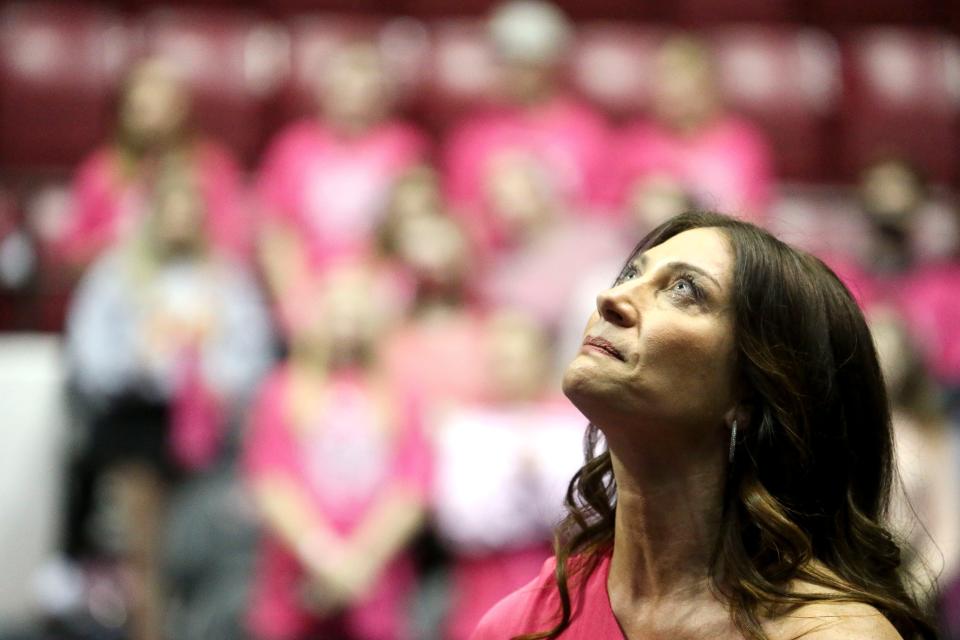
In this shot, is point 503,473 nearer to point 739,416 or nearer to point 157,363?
point 157,363

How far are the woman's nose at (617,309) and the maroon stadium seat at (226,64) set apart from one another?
287 cm

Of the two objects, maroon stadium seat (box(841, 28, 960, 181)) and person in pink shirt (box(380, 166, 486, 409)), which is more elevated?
maroon stadium seat (box(841, 28, 960, 181))

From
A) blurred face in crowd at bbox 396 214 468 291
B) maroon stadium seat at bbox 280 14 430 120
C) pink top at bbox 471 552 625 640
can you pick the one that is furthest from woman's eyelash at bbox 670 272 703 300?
maroon stadium seat at bbox 280 14 430 120

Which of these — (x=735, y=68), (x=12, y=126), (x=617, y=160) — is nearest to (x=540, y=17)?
(x=617, y=160)

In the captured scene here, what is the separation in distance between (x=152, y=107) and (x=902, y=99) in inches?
90.3

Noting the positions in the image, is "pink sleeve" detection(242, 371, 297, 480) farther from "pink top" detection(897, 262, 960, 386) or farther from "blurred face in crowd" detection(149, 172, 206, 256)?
"pink top" detection(897, 262, 960, 386)

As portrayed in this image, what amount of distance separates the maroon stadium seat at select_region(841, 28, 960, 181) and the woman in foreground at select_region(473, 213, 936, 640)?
9.94 feet

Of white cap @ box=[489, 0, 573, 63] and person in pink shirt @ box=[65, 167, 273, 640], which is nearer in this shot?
person in pink shirt @ box=[65, 167, 273, 640]

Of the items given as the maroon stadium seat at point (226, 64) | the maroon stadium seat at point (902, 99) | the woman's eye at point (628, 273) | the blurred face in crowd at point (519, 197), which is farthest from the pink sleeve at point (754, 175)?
the woman's eye at point (628, 273)

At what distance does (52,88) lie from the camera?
3.94 meters

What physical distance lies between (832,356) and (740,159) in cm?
235

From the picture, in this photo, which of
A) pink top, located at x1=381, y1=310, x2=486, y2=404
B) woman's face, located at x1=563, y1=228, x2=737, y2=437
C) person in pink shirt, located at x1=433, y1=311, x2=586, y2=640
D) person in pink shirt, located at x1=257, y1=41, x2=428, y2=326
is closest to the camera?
woman's face, located at x1=563, y1=228, x2=737, y2=437

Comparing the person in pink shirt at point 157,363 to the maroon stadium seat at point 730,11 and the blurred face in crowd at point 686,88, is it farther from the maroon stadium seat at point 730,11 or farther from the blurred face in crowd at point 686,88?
the maroon stadium seat at point 730,11

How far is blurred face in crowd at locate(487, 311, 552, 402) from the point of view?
2.86 metres
